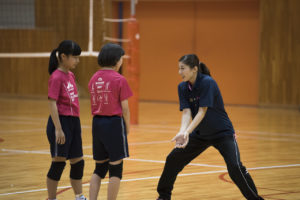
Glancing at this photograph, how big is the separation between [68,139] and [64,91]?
372mm

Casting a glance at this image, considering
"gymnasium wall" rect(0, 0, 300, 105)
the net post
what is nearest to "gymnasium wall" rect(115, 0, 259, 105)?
"gymnasium wall" rect(0, 0, 300, 105)

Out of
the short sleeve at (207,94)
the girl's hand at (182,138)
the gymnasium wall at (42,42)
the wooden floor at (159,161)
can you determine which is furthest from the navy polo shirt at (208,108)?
the gymnasium wall at (42,42)

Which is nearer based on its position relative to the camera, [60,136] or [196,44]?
[60,136]

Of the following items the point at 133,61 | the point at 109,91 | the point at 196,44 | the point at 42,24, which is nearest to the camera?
the point at 109,91

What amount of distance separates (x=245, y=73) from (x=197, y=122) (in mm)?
11806

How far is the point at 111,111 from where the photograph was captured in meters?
3.98

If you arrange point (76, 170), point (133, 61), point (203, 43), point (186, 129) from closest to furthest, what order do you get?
1. point (186, 129)
2. point (76, 170)
3. point (133, 61)
4. point (203, 43)

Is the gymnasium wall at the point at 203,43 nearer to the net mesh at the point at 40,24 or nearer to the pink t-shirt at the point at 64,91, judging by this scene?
the net mesh at the point at 40,24

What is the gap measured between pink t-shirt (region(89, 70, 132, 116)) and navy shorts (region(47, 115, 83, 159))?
380 millimetres

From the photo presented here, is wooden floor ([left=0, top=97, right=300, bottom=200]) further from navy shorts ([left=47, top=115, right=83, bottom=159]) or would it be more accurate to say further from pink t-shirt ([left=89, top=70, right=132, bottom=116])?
pink t-shirt ([left=89, top=70, right=132, bottom=116])

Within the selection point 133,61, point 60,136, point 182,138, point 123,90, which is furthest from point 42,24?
point 182,138

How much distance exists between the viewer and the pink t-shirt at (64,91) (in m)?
4.19

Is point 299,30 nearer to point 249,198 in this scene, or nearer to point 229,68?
point 229,68

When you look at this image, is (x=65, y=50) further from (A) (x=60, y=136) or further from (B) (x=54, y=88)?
(A) (x=60, y=136)
